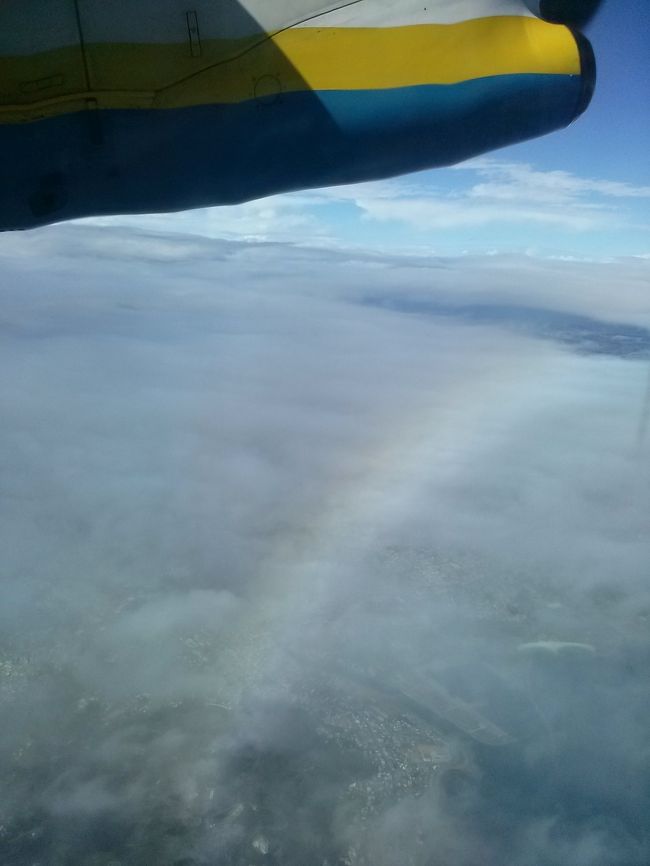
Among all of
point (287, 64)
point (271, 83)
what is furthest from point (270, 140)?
point (287, 64)

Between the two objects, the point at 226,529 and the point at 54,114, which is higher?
the point at 54,114

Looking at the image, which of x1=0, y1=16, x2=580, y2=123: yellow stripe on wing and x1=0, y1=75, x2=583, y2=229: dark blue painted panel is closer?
x1=0, y1=16, x2=580, y2=123: yellow stripe on wing

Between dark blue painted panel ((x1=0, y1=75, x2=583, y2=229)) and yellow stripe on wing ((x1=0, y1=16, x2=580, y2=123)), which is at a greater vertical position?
yellow stripe on wing ((x1=0, y1=16, x2=580, y2=123))

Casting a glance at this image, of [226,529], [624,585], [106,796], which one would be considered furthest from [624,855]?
[226,529]

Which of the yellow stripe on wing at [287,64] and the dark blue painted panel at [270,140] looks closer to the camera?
the yellow stripe on wing at [287,64]

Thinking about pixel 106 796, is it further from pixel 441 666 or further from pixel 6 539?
pixel 6 539

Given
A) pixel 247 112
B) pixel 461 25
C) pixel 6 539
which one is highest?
pixel 461 25

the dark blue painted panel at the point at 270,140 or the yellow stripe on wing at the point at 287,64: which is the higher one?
the yellow stripe on wing at the point at 287,64
